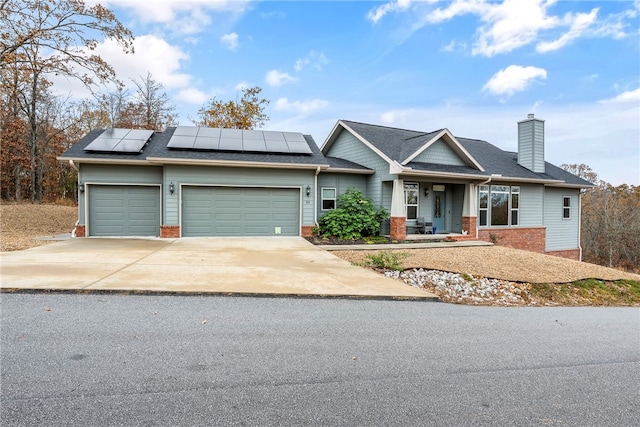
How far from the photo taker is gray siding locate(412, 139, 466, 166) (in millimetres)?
14781

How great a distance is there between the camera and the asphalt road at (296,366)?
243cm

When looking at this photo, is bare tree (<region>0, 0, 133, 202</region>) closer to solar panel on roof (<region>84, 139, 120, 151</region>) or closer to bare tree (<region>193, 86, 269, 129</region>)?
solar panel on roof (<region>84, 139, 120, 151</region>)

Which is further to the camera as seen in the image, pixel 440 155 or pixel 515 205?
pixel 515 205

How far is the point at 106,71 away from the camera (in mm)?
13961

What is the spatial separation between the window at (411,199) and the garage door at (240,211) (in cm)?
441

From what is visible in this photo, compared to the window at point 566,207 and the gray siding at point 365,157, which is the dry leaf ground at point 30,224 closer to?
the gray siding at point 365,157

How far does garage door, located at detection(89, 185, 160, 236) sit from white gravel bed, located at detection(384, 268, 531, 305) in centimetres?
955

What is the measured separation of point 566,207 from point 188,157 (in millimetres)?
18609

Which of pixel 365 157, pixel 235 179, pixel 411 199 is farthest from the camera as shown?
pixel 365 157

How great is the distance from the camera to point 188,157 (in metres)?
12.8

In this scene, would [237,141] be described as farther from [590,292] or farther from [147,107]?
[147,107]

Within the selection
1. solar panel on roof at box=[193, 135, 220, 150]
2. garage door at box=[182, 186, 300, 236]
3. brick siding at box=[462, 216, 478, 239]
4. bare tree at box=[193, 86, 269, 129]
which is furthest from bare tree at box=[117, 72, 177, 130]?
brick siding at box=[462, 216, 478, 239]

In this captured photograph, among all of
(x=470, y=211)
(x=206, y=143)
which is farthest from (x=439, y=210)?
(x=206, y=143)

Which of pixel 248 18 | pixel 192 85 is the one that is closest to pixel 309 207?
pixel 248 18
